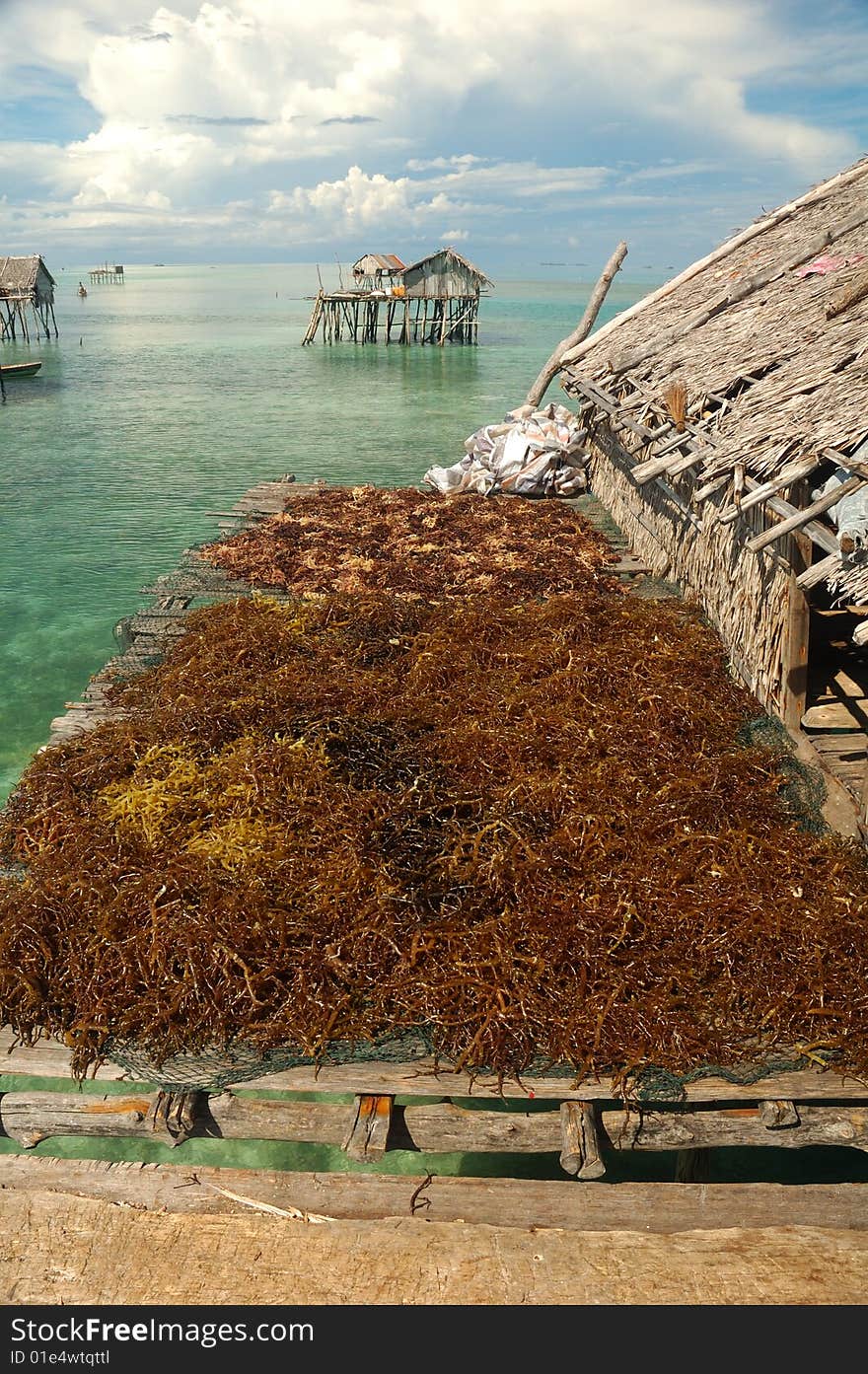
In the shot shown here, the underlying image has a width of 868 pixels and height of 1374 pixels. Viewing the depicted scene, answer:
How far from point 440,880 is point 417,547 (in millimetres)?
8491

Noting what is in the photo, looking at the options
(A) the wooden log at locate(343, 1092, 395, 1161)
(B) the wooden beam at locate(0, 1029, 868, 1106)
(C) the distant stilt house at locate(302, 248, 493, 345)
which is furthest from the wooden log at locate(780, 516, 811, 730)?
(C) the distant stilt house at locate(302, 248, 493, 345)

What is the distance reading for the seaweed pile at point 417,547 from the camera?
11992 mm

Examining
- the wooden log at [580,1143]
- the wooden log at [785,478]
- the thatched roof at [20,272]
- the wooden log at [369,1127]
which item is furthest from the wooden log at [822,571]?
the thatched roof at [20,272]

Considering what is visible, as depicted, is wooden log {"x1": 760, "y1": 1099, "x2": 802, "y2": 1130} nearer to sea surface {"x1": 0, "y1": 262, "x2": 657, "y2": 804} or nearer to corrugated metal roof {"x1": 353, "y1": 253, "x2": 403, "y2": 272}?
sea surface {"x1": 0, "y1": 262, "x2": 657, "y2": 804}

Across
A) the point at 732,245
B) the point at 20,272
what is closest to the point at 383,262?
the point at 20,272

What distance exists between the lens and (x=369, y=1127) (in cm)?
474

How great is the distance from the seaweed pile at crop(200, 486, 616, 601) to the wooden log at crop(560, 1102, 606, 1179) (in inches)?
298

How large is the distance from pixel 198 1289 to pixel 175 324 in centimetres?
9616

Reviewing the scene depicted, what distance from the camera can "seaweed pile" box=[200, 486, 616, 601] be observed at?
39.3 feet

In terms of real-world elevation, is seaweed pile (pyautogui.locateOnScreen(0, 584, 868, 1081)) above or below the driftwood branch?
below

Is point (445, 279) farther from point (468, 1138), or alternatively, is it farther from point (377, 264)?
point (468, 1138)

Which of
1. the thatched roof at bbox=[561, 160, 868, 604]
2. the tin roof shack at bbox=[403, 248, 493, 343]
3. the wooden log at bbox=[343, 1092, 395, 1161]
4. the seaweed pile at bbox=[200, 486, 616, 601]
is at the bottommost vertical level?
the wooden log at bbox=[343, 1092, 395, 1161]

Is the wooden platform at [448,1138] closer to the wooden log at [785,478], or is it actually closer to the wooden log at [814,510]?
the wooden log at [814,510]
